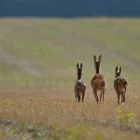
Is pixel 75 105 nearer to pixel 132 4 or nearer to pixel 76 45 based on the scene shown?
pixel 76 45

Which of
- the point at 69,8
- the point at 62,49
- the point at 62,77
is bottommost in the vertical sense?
the point at 62,77

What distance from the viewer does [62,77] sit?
61.6 metres

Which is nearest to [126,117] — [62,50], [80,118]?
[80,118]

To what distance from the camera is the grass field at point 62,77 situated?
58.6ft

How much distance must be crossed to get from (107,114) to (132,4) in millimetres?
139581

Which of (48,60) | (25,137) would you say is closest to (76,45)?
(48,60)

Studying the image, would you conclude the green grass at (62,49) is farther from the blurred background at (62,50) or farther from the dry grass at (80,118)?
the dry grass at (80,118)

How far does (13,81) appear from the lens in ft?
187

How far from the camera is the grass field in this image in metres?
17.9

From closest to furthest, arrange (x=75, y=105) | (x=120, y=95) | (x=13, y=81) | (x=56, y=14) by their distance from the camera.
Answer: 1. (x=75, y=105)
2. (x=120, y=95)
3. (x=13, y=81)
4. (x=56, y=14)

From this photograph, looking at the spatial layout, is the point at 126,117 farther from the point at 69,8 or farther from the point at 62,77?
the point at 69,8

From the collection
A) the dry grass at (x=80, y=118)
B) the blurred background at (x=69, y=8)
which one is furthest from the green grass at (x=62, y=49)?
the blurred background at (x=69, y=8)

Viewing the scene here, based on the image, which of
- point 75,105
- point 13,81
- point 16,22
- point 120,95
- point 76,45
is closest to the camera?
point 75,105

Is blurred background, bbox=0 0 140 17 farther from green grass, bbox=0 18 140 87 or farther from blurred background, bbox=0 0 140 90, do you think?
green grass, bbox=0 18 140 87
